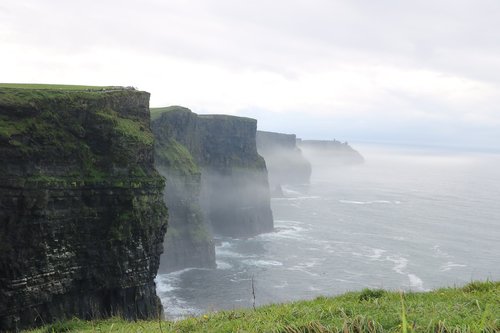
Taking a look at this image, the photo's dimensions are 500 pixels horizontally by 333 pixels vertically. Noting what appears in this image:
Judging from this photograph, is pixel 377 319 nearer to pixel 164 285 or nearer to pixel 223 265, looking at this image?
pixel 164 285

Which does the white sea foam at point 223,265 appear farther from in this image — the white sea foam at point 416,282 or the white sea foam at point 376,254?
the white sea foam at point 416,282

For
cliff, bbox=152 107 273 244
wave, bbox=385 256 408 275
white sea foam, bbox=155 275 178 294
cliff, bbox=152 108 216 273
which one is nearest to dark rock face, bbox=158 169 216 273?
cliff, bbox=152 108 216 273

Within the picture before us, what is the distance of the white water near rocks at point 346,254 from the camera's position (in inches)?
2630

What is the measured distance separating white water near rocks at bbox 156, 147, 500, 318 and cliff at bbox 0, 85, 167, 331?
10932 mm

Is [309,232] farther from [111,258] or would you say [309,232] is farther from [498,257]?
[111,258]

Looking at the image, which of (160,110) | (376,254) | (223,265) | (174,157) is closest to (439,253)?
(376,254)

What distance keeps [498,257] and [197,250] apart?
53394 millimetres

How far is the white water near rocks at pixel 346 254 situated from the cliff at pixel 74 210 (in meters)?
10.9

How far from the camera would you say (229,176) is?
111 metres

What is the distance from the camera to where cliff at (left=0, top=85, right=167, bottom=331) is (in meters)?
33.8

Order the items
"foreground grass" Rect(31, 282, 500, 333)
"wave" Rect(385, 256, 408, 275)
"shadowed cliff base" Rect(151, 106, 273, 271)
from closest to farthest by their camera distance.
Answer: "foreground grass" Rect(31, 282, 500, 333) → "wave" Rect(385, 256, 408, 275) → "shadowed cliff base" Rect(151, 106, 273, 271)

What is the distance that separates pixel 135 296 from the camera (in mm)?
40031

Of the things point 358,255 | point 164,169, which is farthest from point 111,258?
point 358,255

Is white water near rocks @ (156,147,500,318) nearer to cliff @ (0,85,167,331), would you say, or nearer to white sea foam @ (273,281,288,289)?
white sea foam @ (273,281,288,289)
